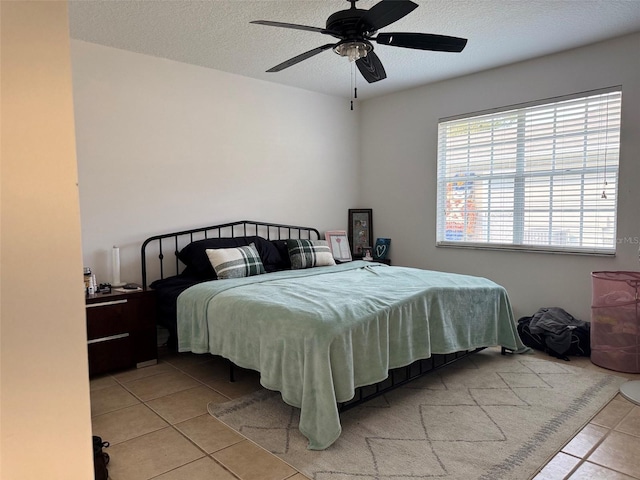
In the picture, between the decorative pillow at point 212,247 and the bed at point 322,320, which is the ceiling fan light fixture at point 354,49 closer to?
the bed at point 322,320

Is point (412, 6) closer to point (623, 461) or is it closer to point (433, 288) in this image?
point (433, 288)

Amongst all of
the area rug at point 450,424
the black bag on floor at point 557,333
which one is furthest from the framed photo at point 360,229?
the area rug at point 450,424

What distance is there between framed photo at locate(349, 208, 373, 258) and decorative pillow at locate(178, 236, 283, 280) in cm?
141

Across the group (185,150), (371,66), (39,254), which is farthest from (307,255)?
(39,254)

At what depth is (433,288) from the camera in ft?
9.53

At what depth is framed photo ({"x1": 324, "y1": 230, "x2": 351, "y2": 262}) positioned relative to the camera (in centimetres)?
502

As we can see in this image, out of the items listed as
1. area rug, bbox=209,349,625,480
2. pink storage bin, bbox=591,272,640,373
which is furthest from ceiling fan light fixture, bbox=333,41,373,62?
pink storage bin, bbox=591,272,640,373

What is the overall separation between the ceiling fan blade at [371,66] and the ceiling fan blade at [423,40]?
196 millimetres

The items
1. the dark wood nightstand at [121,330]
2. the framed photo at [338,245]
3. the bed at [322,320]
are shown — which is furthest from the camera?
the framed photo at [338,245]

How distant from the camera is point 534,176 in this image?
4.05m

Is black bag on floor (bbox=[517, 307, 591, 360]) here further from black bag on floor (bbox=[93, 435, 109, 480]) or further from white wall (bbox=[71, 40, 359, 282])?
black bag on floor (bbox=[93, 435, 109, 480])

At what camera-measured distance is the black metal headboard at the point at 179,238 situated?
3801 mm

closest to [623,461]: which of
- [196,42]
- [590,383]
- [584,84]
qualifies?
[590,383]

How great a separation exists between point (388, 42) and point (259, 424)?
2.29 m
